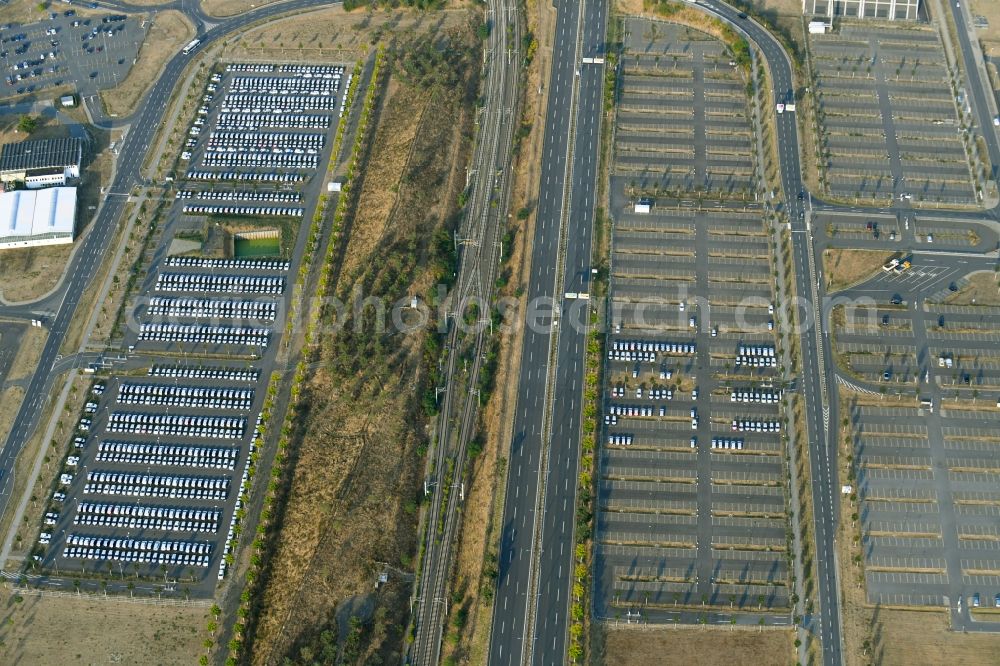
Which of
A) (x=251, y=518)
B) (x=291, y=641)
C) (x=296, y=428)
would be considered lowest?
(x=291, y=641)

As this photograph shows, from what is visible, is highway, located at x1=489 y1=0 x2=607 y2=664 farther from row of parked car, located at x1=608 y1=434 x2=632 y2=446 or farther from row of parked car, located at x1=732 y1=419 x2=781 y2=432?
row of parked car, located at x1=732 y1=419 x2=781 y2=432

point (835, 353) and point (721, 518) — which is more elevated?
point (835, 353)

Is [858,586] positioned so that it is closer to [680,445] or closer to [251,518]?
[680,445]

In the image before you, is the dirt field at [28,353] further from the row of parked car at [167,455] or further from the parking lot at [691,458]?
the parking lot at [691,458]

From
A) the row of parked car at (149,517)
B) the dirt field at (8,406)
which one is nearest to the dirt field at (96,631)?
the row of parked car at (149,517)

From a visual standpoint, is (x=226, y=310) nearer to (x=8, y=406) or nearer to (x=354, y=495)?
(x=8, y=406)

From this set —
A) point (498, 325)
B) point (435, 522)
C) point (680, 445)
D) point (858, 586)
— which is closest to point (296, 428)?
point (435, 522)

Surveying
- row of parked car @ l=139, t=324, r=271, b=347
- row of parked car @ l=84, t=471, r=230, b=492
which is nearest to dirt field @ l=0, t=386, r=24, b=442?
row of parked car @ l=84, t=471, r=230, b=492

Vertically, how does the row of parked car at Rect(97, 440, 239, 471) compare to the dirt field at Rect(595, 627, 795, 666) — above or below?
above
